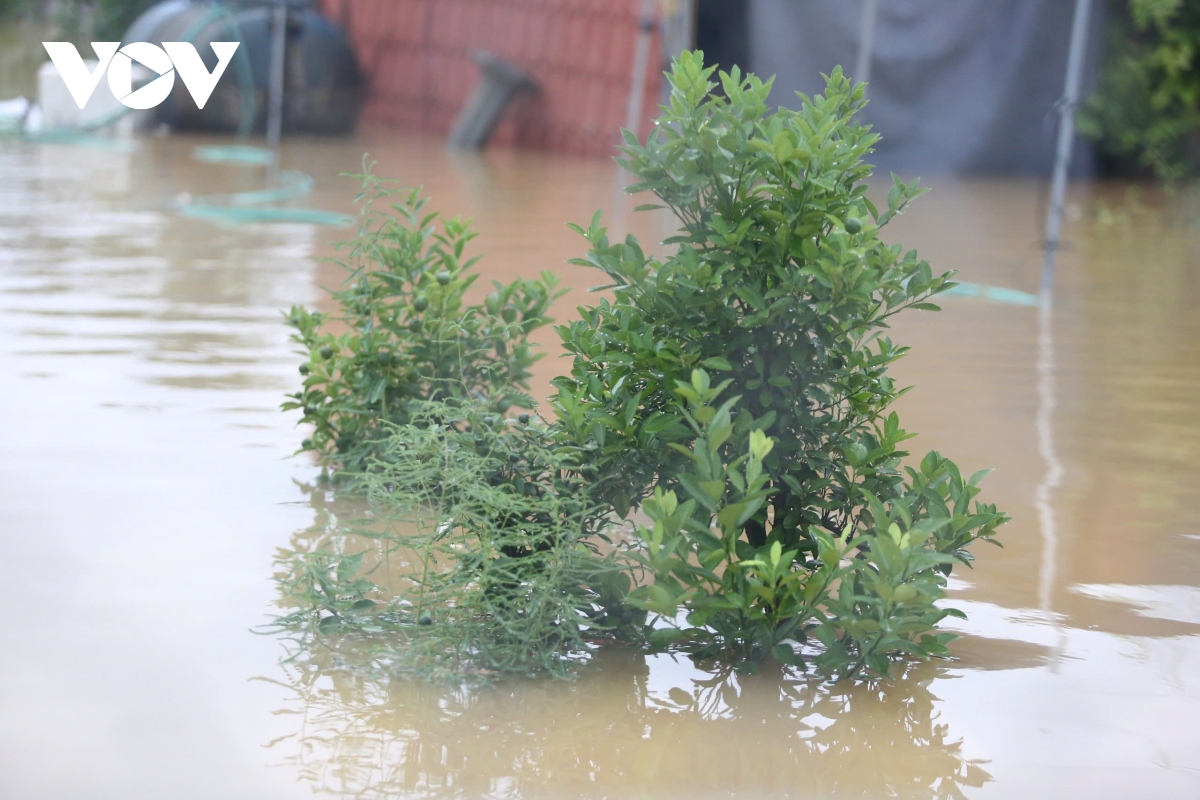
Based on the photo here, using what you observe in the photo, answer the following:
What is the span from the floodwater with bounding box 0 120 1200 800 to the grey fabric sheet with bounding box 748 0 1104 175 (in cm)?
543

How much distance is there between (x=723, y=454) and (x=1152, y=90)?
940 centimetres

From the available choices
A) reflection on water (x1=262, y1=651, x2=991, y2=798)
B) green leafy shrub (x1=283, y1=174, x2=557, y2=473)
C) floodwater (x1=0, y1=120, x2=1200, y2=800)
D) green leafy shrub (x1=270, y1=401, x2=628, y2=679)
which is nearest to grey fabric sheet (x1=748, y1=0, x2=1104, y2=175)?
floodwater (x1=0, y1=120, x2=1200, y2=800)

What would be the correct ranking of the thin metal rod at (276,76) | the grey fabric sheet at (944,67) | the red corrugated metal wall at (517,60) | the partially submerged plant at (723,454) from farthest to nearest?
the red corrugated metal wall at (517,60) < the grey fabric sheet at (944,67) < the thin metal rod at (276,76) < the partially submerged plant at (723,454)

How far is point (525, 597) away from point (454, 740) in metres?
0.33

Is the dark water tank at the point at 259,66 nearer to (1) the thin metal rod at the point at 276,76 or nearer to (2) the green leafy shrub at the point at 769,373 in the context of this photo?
(1) the thin metal rod at the point at 276,76

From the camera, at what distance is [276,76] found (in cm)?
1010

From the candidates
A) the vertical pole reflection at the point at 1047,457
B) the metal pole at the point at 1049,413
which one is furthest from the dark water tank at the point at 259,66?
the vertical pole reflection at the point at 1047,457

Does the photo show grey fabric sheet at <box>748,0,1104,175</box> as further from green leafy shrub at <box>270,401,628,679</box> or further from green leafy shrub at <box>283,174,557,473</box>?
green leafy shrub at <box>270,401,628,679</box>

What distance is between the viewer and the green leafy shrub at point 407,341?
3.11 metres

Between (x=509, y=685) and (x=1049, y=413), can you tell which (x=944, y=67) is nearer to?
(x=1049, y=413)

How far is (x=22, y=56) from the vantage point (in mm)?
16375

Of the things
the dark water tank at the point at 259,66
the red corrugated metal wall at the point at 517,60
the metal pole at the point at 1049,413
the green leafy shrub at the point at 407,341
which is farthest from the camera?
the red corrugated metal wall at the point at 517,60

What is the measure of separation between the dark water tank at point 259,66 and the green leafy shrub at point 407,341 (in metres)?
7.90

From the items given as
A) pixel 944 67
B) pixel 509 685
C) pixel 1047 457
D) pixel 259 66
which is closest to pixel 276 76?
pixel 259 66
